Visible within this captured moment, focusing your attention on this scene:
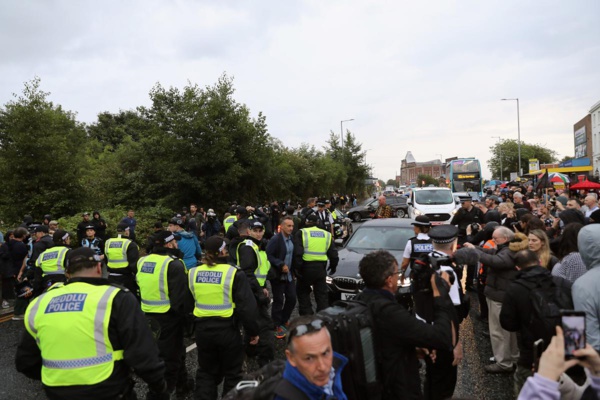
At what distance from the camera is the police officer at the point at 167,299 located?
4484mm

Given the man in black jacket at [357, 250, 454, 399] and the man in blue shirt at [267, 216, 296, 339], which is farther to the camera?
the man in blue shirt at [267, 216, 296, 339]

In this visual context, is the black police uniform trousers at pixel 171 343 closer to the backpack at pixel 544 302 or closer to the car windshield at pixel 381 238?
the backpack at pixel 544 302

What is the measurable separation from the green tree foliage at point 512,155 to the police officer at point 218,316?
87287 millimetres

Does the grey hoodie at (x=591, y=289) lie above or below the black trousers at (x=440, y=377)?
above

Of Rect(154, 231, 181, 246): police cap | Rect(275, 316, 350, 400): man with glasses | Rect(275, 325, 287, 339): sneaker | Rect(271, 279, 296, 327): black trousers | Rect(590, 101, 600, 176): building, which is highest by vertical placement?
Rect(590, 101, 600, 176): building

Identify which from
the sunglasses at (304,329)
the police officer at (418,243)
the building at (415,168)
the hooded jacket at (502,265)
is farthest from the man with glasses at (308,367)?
the building at (415,168)

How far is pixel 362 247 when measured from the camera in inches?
319

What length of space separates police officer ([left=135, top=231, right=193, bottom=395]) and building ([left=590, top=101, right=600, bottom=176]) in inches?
2301

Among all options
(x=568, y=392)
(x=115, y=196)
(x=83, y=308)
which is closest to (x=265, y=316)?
(x=83, y=308)

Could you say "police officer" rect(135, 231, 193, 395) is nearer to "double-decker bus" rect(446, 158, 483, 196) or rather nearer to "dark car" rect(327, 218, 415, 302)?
"dark car" rect(327, 218, 415, 302)

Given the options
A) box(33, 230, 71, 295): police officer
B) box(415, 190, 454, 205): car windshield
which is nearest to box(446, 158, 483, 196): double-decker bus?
box(415, 190, 454, 205): car windshield

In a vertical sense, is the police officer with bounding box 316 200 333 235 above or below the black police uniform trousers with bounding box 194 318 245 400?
above

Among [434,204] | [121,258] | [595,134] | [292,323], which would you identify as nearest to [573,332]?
[292,323]

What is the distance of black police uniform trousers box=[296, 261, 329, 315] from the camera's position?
6.64 metres
